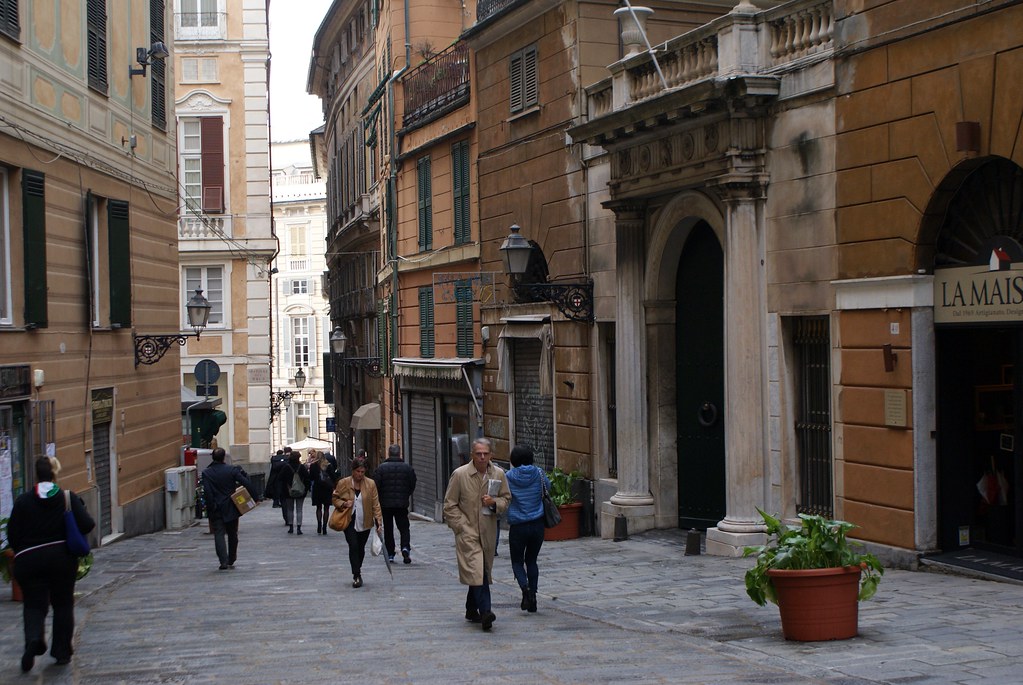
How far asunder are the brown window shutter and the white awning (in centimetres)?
815

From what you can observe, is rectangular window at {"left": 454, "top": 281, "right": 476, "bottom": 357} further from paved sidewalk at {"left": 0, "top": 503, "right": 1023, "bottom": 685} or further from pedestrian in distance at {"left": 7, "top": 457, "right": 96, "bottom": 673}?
pedestrian in distance at {"left": 7, "top": 457, "right": 96, "bottom": 673}

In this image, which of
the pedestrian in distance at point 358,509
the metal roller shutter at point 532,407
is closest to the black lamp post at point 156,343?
the metal roller shutter at point 532,407

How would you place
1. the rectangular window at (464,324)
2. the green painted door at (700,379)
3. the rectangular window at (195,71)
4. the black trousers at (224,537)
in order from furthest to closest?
the rectangular window at (195,71), the rectangular window at (464,324), the green painted door at (700,379), the black trousers at (224,537)

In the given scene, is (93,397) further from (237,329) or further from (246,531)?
(237,329)

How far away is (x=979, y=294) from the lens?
12.7 metres

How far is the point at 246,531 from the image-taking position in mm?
27516

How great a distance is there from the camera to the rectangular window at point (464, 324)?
2531cm

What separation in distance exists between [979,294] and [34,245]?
37.5ft

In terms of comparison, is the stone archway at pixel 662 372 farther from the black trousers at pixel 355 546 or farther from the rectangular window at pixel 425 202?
the rectangular window at pixel 425 202

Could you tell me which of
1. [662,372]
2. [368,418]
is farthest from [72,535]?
[368,418]

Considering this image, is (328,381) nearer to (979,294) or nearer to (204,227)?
(204,227)

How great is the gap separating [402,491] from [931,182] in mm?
8077

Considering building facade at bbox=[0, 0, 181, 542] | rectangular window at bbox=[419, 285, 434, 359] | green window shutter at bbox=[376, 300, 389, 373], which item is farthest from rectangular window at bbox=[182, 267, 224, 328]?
building facade at bbox=[0, 0, 181, 542]

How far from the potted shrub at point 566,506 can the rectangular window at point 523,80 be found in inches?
250
